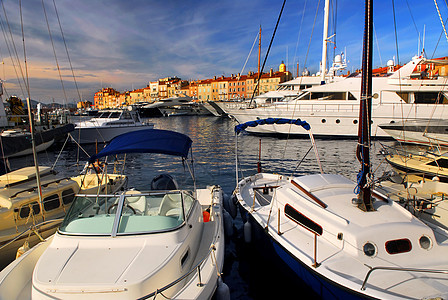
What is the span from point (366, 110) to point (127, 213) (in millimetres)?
5314

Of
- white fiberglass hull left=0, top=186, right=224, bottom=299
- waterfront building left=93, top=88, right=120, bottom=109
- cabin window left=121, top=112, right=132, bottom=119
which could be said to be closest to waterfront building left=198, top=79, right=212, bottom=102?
waterfront building left=93, top=88, right=120, bottom=109

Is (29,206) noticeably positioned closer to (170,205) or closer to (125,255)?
(170,205)

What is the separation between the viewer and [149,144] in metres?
6.66

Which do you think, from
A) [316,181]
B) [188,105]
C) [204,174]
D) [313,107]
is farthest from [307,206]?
[188,105]

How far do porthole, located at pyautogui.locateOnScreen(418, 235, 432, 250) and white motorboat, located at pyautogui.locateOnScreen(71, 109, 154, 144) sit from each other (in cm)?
2751

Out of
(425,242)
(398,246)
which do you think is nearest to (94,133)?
(398,246)

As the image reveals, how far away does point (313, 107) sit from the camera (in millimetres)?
26016

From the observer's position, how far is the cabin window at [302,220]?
5363 millimetres

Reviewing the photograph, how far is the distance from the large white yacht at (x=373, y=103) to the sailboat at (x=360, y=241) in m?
17.5

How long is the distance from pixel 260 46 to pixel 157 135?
2009 inches

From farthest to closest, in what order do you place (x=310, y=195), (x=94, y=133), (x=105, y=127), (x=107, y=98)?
(x=107, y=98)
(x=94, y=133)
(x=105, y=127)
(x=310, y=195)

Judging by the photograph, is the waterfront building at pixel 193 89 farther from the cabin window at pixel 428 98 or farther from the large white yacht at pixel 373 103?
the cabin window at pixel 428 98

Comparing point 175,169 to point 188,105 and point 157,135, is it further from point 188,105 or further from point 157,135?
point 188,105

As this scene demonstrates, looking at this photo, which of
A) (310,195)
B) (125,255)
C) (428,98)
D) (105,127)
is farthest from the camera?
(105,127)
